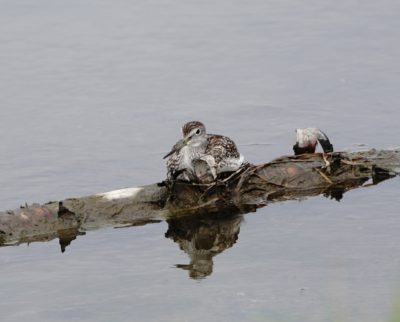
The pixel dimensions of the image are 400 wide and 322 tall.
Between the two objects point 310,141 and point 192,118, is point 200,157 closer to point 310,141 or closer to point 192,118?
point 310,141

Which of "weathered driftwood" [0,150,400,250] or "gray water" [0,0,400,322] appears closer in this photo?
"gray water" [0,0,400,322]

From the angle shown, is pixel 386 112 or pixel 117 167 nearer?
pixel 117 167

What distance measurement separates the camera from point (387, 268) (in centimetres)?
1008

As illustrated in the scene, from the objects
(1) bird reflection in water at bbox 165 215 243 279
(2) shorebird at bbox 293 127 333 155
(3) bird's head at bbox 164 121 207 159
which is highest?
(3) bird's head at bbox 164 121 207 159

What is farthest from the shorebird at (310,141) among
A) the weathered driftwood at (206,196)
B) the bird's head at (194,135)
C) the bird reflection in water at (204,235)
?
the bird reflection in water at (204,235)

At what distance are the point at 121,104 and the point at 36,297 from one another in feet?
15.7

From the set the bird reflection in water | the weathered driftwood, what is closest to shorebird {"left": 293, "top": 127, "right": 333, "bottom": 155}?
the weathered driftwood

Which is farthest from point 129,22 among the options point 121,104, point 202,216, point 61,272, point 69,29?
point 61,272

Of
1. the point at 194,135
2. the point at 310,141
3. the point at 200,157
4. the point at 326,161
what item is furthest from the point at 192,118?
the point at 326,161

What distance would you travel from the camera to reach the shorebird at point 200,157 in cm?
1175

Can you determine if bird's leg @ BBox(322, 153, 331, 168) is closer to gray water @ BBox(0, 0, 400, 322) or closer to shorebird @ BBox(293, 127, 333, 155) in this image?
shorebird @ BBox(293, 127, 333, 155)

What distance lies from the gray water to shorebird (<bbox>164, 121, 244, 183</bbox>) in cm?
51

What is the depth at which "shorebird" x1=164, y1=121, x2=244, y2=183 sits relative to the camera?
38.5 ft

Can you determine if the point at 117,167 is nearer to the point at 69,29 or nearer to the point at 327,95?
the point at 327,95
